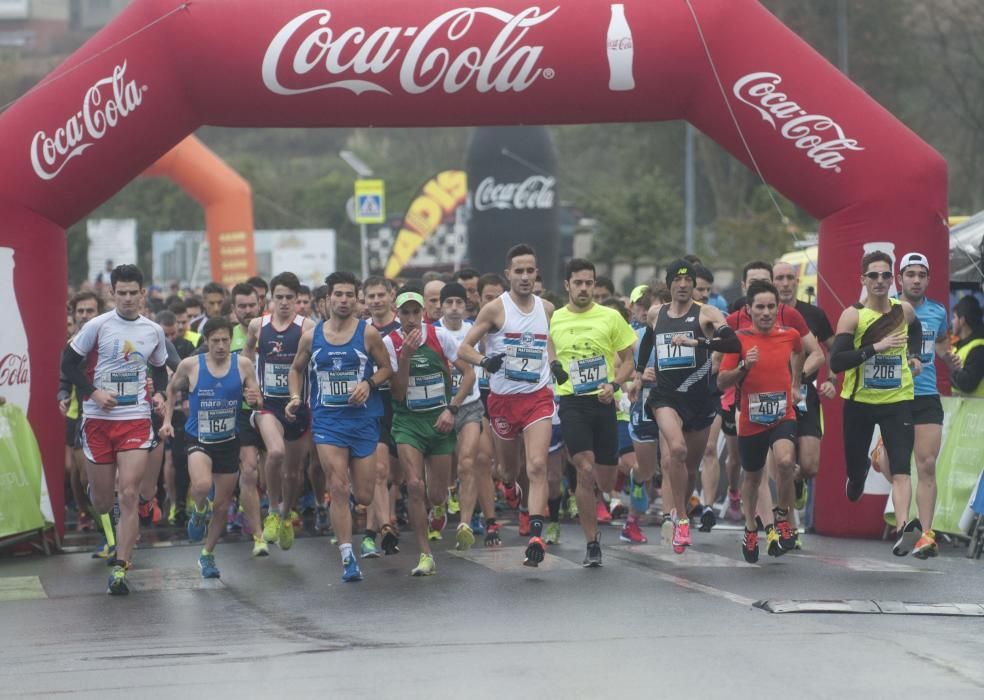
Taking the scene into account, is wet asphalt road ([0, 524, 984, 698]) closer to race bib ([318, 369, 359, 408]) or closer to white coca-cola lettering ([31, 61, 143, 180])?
race bib ([318, 369, 359, 408])

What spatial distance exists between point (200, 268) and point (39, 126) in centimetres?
3160

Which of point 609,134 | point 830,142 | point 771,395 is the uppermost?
point 609,134

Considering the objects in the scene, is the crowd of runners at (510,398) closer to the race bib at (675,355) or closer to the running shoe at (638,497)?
the race bib at (675,355)

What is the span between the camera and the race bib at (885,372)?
463 inches

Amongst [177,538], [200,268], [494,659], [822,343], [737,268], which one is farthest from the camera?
[200,268]

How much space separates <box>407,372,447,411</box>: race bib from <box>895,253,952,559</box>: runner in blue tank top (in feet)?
10.4

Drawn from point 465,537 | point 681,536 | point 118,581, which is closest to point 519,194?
point 465,537

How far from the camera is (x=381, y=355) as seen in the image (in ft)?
37.4

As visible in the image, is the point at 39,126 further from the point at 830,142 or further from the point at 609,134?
the point at 609,134

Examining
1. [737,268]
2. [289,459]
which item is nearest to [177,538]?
[289,459]

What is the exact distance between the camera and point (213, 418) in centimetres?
1193

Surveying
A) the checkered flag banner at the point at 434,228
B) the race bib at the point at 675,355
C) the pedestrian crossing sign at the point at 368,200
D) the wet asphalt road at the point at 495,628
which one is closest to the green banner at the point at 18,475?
the wet asphalt road at the point at 495,628

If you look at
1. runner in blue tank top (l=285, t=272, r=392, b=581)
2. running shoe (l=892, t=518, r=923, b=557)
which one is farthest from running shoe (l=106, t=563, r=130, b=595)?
running shoe (l=892, t=518, r=923, b=557)

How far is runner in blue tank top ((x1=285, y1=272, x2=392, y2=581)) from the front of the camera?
36.9 feet
